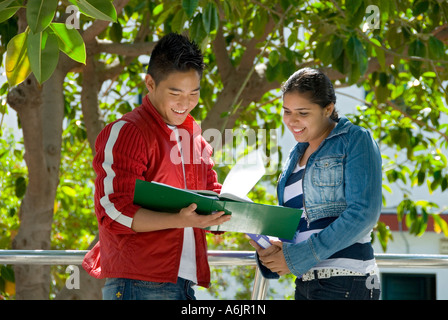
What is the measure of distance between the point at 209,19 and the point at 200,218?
121cm

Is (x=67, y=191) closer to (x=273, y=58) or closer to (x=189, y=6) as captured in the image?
(x=273, y=58)

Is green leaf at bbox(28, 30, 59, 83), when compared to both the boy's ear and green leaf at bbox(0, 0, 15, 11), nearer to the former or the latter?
green leaf at bbox(0, 0, 15, 11)

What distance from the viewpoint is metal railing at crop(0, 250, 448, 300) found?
7.43 ft

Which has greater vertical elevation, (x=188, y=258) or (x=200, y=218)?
(x=200, y=218)

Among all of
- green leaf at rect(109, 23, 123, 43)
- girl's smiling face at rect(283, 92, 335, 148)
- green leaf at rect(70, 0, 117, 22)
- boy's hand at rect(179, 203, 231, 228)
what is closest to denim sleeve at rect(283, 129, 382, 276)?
girl's smiling face at rect(283, 92, 335, 148)

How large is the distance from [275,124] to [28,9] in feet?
11.3

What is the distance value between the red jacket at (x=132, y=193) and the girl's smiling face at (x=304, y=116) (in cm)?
34

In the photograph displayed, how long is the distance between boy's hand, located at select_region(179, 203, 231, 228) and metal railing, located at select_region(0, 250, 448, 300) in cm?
58

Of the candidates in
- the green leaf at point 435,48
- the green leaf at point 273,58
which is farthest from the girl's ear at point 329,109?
the green leaf at point 435,48

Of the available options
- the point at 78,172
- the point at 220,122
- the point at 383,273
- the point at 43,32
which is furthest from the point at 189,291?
the point at 383,273

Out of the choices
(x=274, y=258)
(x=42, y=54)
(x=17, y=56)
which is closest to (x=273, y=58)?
(x=274, y=258)

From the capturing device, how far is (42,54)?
1512 mm

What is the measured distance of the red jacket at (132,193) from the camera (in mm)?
1756

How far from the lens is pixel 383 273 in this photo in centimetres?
879
